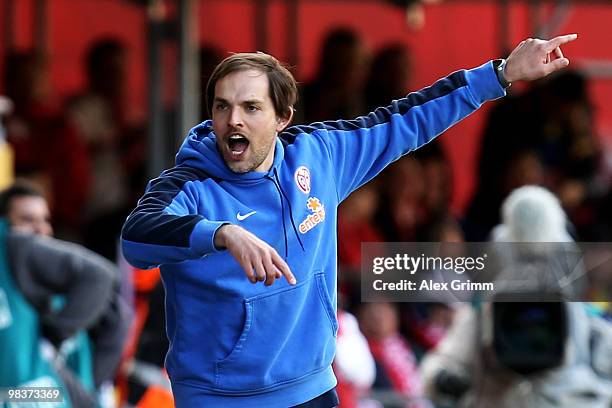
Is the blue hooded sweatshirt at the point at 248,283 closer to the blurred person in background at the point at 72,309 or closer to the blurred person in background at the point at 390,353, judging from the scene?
the blurred person in background at the point at 72,309

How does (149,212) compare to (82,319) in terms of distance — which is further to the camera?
(82,319)

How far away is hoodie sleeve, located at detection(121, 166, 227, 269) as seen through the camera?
13.2ft

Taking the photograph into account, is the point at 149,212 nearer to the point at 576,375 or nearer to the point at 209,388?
the point at 209,388

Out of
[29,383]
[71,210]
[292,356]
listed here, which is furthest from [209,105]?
[71,210]

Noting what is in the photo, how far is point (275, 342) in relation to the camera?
4.36 meters

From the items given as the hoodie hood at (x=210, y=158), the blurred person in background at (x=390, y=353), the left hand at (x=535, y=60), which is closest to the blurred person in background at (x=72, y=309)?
the blurred person in background at (x=390, y=353)

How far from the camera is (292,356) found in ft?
14.5

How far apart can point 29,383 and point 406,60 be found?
3222mm

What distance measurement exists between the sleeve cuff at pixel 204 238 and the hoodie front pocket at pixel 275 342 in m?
0.37

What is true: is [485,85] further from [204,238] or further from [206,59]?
[206,59]

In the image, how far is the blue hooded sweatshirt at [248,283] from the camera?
Answer: 4.32 m

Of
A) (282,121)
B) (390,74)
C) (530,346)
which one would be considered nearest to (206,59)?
(390,74)

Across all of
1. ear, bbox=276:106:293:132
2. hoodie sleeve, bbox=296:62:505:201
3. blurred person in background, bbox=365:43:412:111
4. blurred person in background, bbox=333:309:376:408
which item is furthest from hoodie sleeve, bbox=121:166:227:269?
blurred person in background, bbox=365:43:412:111

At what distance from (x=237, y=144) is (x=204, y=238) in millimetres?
493
